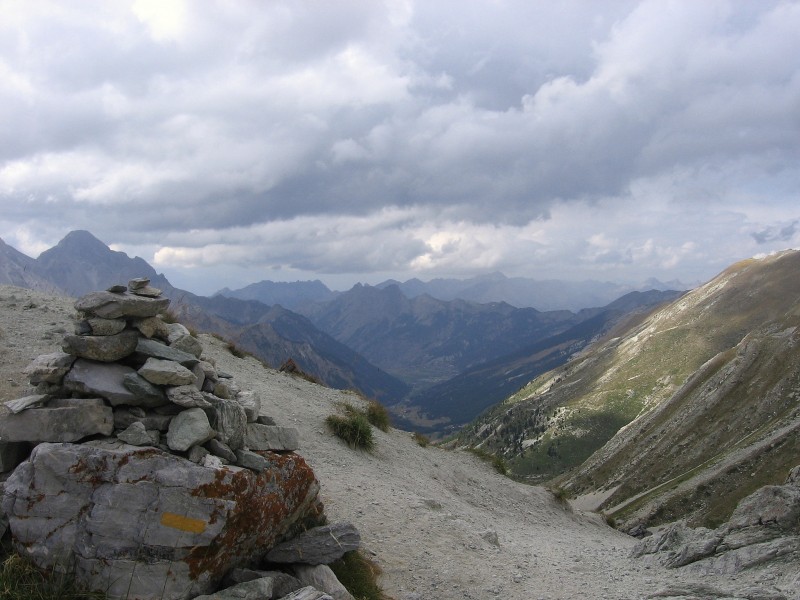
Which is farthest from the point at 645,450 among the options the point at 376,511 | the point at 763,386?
the point at 376,511

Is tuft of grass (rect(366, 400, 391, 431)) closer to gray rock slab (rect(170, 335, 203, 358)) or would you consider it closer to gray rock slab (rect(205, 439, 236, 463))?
gray rock slab (rect(170, 335, 203, 358))

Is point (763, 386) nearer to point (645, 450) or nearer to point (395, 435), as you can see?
point (645, 450)

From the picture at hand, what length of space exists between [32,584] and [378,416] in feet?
66.7

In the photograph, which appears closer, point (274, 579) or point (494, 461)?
point (274, 579)

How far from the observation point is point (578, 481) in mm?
116250

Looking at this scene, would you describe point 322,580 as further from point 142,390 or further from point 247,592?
point 142,390

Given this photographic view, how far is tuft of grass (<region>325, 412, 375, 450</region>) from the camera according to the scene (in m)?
23.5

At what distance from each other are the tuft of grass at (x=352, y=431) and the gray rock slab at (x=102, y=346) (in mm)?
13765

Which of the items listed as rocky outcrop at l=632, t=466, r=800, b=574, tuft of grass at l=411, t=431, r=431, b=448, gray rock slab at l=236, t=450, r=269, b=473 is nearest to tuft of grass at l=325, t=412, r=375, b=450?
tuft of grass at l=411, t=431, r=431, b=448

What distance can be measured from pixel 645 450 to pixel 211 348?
106 metres

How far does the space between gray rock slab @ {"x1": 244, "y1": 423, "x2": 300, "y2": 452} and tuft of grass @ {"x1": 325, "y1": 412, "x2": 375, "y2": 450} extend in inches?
444

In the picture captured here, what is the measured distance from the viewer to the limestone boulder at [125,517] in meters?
9.05

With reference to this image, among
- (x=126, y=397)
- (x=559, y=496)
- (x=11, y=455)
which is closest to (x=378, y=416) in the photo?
(x=559, y=496)

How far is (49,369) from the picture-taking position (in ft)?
34.0
